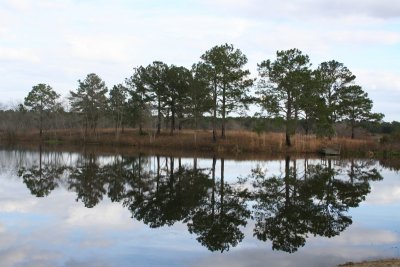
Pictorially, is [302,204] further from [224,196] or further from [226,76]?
[226,76]

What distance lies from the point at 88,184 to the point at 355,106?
1954 inches

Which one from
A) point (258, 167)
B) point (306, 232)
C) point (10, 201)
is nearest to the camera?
point (306, 232)

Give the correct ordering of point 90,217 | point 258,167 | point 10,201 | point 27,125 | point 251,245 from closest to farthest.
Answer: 1. point 251,245
2. point 90,217
3. point 10,201
4. point 258,167
5. point 27,125

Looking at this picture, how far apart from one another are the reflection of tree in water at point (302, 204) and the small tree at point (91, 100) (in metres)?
60.6

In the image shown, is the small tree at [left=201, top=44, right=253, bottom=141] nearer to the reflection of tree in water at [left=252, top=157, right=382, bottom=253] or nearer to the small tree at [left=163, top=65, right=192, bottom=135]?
the small tree at [left=163, top=65, right=192, bottom=135]

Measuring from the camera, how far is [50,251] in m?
11.9

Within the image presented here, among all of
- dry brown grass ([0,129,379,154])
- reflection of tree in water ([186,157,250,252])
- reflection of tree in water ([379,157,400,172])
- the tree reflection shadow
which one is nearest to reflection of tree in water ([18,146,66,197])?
the tree reflection shadow

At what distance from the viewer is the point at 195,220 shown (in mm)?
16078

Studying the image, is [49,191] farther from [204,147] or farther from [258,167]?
[204,147]

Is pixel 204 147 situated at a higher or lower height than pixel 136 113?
lower

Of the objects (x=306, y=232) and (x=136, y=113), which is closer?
(x=306, y=232)

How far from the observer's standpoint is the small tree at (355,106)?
63000 millimetres

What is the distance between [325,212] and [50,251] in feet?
37.1

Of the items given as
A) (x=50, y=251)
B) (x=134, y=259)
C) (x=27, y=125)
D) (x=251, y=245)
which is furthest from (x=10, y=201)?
(x=27, y=125)
